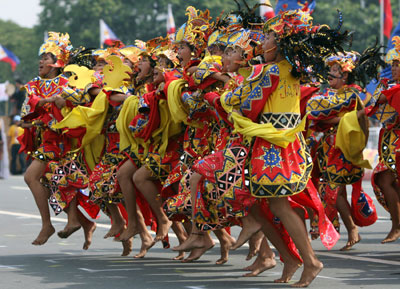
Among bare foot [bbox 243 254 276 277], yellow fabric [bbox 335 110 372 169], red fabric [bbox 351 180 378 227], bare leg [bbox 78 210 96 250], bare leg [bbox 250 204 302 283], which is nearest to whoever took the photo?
bare leg [bbox 250 204 302 283]

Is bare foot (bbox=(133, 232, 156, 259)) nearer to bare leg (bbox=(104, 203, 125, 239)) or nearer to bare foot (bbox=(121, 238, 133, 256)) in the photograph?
bare foot (bbox=(121, 238, 133, 256))

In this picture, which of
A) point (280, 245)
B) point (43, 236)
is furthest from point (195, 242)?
point (43, 236)

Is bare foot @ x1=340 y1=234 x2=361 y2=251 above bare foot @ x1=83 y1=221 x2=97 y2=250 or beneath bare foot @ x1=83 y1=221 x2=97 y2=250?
beneath

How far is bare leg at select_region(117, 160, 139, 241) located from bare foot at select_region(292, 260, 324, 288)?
8.10 feet

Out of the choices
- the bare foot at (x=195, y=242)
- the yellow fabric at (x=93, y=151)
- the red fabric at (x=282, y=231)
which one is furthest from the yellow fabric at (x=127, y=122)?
the red fabric at (x=282, y=231)

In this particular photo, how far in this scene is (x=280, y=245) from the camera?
8.09m

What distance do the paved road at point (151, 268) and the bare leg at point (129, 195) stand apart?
0.27 meters

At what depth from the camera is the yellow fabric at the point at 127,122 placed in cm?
992

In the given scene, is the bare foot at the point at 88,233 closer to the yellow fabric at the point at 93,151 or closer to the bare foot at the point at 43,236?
the bare foot at the point at 43,236

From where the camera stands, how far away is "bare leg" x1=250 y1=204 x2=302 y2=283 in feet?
26.3

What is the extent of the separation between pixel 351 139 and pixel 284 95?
294 centimetres

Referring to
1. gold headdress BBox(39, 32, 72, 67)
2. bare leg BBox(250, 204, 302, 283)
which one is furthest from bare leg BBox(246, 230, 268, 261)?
gold headdress BBox(39, 32, 72, 67)

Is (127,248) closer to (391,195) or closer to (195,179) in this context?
(195,179)

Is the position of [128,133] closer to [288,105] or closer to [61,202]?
[61,202]
